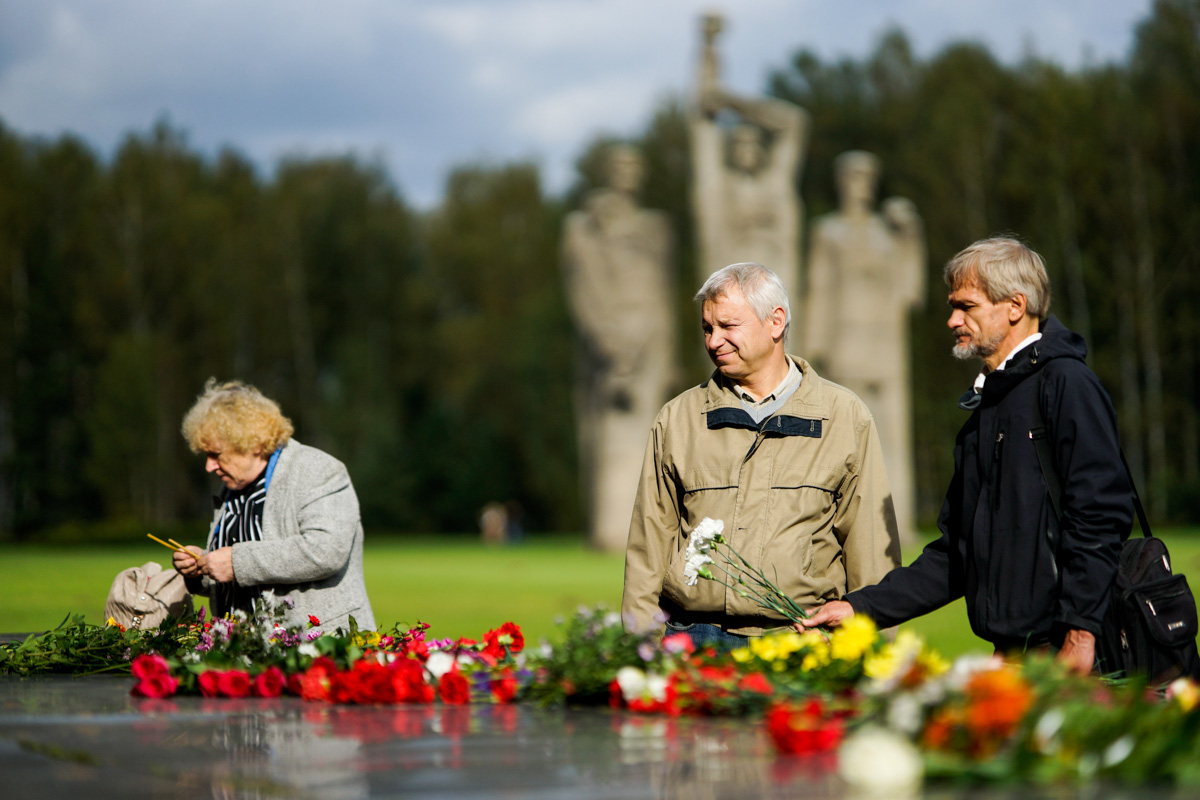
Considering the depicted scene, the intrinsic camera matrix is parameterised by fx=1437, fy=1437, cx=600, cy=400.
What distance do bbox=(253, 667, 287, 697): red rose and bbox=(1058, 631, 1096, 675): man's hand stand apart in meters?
1.85

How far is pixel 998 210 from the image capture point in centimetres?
3662

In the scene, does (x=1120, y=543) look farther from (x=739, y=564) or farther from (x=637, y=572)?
(x=637, y=572)

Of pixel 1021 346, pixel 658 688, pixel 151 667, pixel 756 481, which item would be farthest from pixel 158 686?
pixel 1021 346

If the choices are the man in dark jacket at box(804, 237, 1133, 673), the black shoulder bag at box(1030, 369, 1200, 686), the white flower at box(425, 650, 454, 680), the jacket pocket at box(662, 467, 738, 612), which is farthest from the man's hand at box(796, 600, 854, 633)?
the white flower at box(425, 650, 454, 680)

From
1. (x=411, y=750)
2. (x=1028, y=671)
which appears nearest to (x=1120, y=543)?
(x=1028, y=671)

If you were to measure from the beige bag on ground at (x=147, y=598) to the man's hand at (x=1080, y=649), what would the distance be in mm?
2845

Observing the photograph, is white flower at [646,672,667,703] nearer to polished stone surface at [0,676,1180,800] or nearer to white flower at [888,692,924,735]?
polished stone surface at [0,676,1180,800]

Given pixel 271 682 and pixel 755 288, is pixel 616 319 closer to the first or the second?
pixel 755 288

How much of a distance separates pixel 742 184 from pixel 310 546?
18334 millimetres

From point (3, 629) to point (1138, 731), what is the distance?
8.97 meters

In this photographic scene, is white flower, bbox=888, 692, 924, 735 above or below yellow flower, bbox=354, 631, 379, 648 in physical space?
above

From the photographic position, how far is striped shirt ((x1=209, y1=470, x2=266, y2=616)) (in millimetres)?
4676

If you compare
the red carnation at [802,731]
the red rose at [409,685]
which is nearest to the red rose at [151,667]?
the red rose at [409,685]

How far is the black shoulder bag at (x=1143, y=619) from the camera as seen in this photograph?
3436 millimetres
